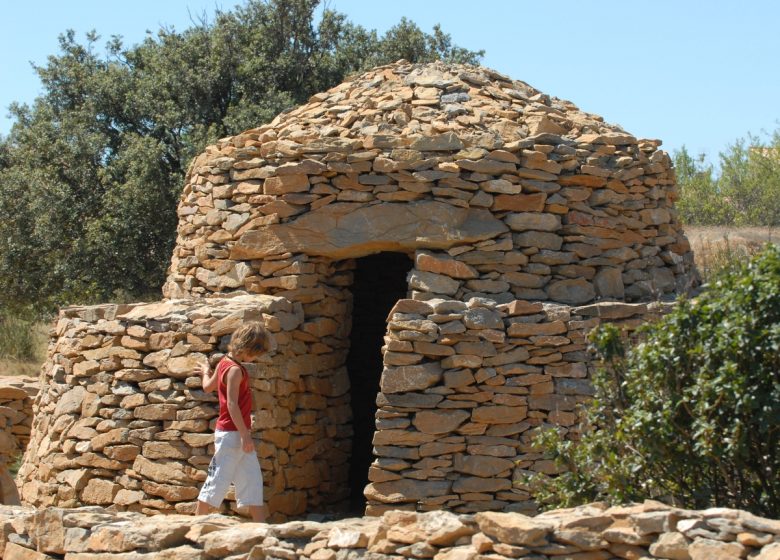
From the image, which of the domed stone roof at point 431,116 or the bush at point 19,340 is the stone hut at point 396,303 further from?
the bush at point 19,340

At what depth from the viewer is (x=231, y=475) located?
668cm

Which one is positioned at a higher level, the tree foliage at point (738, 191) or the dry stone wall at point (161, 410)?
the tree foliage at point (738, 191)

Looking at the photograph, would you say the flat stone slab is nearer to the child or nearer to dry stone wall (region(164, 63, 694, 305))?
dry stone wall (region(164, 63, 694, 305))

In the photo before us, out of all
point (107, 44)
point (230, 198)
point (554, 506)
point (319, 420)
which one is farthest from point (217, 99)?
point (554, 506)

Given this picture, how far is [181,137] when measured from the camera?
16953 millimetres

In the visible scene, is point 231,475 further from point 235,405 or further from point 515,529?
point 515,529

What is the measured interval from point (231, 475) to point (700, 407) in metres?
3.22

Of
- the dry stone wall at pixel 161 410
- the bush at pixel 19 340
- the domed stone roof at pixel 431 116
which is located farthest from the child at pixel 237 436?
the bush at pixel 19 340

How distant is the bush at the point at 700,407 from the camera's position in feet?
15.2

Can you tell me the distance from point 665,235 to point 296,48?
11.0 meters

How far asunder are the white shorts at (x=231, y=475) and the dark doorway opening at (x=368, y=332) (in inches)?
150

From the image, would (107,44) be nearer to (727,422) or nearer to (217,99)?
(217,99)

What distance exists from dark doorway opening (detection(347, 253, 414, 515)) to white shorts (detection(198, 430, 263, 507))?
381 cm

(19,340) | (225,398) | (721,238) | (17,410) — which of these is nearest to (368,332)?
(17,410)
